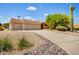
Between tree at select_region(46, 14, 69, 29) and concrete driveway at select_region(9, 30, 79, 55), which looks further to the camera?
tree at select_region(46, 14, 69, 29)

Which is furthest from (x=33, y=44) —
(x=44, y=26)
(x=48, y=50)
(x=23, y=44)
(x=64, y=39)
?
(x=64, y=39)

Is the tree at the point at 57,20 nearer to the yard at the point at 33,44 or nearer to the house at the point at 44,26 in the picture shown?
the house at the point at 44,26

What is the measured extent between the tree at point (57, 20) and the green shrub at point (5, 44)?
857 millimetres

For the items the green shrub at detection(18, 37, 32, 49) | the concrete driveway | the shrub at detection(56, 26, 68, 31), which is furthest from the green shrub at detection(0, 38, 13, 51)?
the shrub at detection(56, 26, 68, 31)

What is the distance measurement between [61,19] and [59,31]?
0.25 m

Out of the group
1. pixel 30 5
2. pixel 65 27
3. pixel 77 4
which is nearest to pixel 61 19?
pixel 65 27

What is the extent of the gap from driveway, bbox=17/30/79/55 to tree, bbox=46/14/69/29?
0.16 meters

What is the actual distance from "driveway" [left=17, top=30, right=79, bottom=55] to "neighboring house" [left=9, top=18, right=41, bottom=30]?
0.35ft

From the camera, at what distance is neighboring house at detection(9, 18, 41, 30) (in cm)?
393

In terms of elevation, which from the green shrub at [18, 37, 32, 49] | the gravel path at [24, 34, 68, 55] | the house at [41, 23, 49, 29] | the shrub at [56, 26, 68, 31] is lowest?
the gravel path at [24, 34, 68, 55]

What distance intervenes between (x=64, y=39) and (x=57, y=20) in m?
0.41

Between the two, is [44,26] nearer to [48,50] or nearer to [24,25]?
[24,25]

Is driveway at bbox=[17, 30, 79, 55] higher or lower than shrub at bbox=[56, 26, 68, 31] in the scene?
lower

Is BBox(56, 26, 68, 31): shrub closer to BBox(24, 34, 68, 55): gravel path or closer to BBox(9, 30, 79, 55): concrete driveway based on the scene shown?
BBox(9, 30, 79, 55): concrete driveway
